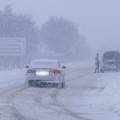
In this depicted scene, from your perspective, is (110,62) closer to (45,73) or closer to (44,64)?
(44,64)

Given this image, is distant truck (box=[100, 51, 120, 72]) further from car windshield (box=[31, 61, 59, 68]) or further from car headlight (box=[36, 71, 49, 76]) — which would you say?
car headlight (box=[36, 71, 49, 76])

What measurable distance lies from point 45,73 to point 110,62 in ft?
93.5

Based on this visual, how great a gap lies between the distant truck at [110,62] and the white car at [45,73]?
25903mm

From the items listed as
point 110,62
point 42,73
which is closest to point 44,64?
point 42,73

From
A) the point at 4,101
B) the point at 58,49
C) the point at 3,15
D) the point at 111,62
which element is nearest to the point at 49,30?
the point at 58,49

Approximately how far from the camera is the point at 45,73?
95.7 ft

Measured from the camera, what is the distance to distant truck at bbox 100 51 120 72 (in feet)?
185

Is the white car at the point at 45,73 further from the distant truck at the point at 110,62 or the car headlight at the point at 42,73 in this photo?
the distant truck at the point at 110,62

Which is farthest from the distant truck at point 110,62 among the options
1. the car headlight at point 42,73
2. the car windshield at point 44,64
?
the car headlight at point 42,73

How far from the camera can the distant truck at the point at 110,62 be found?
5647 cm

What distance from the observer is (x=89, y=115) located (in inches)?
611

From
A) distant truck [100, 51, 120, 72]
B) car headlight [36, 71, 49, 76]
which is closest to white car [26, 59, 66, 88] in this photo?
car headlight [36, 71, 49, 76]

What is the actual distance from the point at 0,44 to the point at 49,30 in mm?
54264

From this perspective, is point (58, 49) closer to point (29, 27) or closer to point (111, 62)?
point (29, 27)
